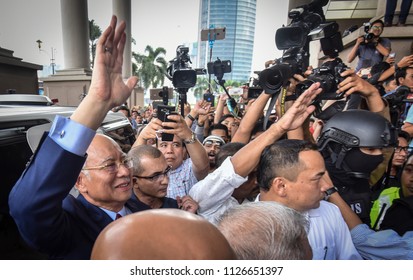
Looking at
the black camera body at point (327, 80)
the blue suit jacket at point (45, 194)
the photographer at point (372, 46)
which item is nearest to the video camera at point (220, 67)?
the photographer at point (372, 46)

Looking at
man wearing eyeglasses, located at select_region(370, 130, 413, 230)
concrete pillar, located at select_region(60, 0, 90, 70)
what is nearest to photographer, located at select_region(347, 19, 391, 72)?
man wearing eyeglasses, located at select_region(370, 130, 413, 230)

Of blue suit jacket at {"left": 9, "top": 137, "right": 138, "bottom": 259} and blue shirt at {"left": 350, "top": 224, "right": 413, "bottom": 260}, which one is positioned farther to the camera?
blue shirt at {"left": 350, "top": 224, "right": 413, "bottom": 260}

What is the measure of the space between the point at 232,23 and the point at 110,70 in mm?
2134

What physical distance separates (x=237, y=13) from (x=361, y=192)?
1.72 m

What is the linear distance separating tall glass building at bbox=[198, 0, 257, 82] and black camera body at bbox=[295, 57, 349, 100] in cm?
72

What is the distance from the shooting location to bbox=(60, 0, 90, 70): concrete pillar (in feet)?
18.7

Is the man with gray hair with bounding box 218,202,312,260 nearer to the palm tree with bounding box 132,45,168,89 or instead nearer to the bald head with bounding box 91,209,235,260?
the bald head with bounding box 91,209,235,260

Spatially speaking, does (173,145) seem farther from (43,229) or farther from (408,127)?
(408,127)

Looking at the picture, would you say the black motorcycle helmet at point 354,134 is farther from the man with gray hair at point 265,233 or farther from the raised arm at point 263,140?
the man with gray hair at point 265,233

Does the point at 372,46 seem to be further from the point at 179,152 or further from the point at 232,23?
the point at 179,152

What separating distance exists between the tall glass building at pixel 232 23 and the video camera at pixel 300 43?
418mm

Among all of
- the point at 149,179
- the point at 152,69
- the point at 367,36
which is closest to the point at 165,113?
the point at 149,179

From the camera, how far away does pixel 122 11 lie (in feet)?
12.8
